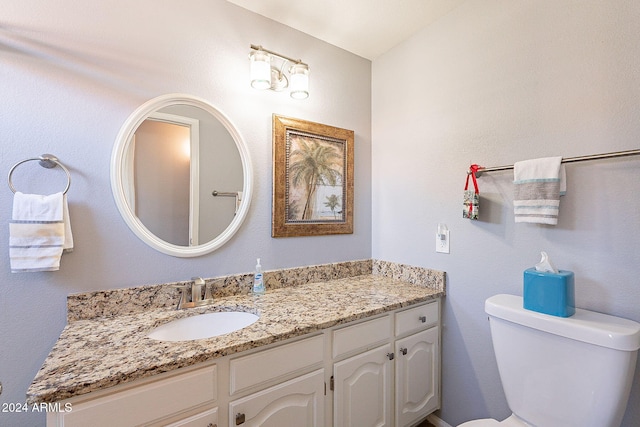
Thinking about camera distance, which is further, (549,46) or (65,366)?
(549,46)

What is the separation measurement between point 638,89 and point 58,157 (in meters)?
2.19

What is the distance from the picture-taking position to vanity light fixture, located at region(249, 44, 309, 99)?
1416mm

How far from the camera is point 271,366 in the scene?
100cm

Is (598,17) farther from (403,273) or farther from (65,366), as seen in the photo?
(65,366)

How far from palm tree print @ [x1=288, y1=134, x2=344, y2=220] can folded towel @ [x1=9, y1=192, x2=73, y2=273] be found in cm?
102

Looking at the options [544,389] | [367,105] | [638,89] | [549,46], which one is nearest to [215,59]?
[367,105]

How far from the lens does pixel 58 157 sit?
42.8 inches

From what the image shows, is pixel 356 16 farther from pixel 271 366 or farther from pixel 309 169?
pixel 271 366

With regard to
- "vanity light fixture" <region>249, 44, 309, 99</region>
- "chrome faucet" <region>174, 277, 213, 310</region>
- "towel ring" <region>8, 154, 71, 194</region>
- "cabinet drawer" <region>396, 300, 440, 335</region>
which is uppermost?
"vanity light fixture" <region>249, 44, 309, 99</region>

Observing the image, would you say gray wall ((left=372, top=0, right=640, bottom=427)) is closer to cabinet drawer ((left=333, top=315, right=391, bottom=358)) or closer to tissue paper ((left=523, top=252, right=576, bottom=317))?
tissue paper ((left=523, top=252, right=576, bottom=317))

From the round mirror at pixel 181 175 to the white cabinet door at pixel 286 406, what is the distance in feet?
2.34

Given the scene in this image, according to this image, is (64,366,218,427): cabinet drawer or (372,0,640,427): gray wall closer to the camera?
(64,366,218,427): cabinet drawer

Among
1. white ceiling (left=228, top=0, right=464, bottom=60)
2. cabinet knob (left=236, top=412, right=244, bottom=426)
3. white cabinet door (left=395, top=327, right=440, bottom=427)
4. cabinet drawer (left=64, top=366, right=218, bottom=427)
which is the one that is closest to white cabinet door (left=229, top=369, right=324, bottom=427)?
cabinet knob (left=236, top=412, right=244, bottom=426)

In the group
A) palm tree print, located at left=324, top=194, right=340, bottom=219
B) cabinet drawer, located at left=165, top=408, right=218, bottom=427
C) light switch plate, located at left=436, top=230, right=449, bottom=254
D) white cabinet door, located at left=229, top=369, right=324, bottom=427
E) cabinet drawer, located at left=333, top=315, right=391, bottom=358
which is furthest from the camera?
palm tree print, located at left=324, top=194, right=340, bottom=219
